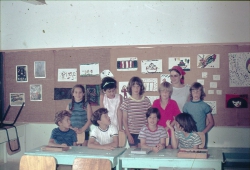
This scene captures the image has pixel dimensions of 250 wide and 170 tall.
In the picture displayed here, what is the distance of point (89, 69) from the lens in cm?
416

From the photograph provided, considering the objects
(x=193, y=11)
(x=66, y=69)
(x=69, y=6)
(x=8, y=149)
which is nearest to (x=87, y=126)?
(x=66, y=69)

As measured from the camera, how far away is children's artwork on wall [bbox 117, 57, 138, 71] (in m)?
4.03

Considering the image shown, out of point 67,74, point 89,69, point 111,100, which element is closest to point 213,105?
point 111,100

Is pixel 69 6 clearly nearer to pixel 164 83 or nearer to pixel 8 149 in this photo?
pixel 164 83

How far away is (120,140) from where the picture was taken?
12.4ft

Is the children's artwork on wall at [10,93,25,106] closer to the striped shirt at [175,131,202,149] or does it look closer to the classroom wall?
the classroom wall

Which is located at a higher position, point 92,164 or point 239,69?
point 239,69

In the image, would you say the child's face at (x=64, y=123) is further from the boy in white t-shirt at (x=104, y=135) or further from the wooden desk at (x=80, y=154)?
the wooden desk at (x=80, y=154)

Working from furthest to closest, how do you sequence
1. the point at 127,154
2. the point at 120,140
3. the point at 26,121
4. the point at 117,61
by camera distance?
the point at 26,121 < the point at 117,61 < the point at 120,140 < the point at 127,154

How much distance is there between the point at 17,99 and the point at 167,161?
8.04 feet

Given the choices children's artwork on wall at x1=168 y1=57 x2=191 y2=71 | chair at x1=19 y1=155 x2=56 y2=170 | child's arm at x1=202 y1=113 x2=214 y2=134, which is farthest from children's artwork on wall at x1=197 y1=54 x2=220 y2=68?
chair at x1=19 y1=155 x2=56 y2=170

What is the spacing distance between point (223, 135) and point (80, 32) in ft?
6.97

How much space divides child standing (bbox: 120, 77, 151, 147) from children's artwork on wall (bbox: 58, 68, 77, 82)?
2.43ft

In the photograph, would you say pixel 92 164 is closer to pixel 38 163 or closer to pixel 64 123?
pixel 38 163
